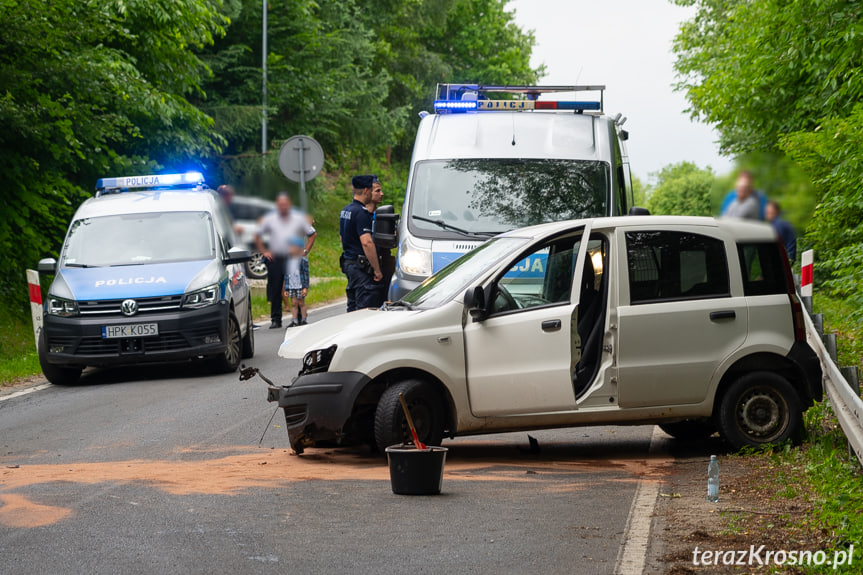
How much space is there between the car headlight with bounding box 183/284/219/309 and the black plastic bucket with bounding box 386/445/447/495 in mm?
7267

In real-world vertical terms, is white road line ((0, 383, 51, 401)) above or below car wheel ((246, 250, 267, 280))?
below

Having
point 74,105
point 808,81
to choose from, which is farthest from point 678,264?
point 74,105

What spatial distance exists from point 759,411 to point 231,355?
7.93 metres

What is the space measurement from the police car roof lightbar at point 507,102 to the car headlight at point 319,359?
566 centimetres

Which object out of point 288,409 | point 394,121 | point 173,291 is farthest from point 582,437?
point 394,121

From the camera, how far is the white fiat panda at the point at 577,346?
28.8 ft

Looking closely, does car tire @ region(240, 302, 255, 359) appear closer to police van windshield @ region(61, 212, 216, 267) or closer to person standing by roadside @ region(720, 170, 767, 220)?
police van windshield @ region(61, 212, 216, 267)

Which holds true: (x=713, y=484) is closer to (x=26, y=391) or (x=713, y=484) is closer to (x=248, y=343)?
(x=26, y=391)

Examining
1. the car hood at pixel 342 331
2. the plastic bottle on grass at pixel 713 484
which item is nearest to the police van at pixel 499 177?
the car hood at pixel 342 331

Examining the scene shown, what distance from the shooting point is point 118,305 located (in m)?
14.3

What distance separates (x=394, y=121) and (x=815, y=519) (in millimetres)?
40021

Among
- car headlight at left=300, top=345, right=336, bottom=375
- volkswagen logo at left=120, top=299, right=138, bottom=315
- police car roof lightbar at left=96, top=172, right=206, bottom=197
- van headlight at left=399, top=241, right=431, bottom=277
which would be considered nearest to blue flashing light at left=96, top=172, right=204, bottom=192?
police car roof lightbar at left=96, top=172, right=206, bottom=197

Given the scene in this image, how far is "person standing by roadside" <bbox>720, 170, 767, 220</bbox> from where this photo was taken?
253cm

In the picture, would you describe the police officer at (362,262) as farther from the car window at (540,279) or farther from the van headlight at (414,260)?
the car window at (540,279)
